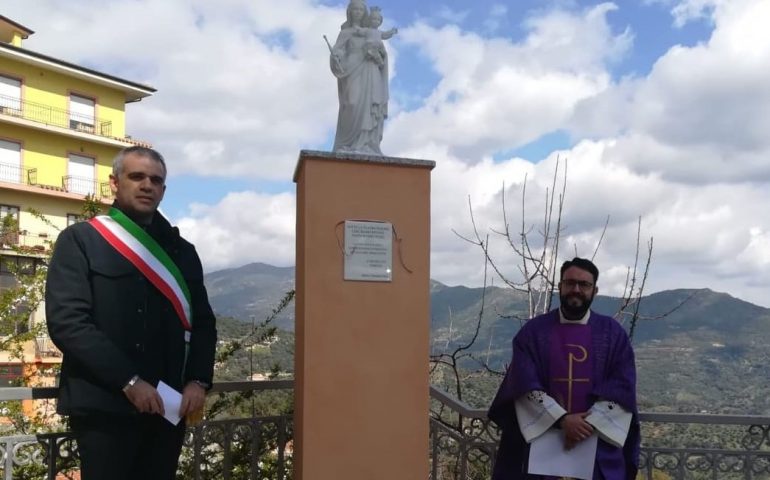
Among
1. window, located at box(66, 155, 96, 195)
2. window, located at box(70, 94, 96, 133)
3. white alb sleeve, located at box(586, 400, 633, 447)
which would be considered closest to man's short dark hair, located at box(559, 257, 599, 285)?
white alb sleeve, located at box(586, 400, 633, 447)

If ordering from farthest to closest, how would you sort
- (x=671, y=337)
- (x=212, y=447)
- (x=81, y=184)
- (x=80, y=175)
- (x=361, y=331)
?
1. (x=80, y=175)
2. (x=81, y=184)
3. (x=671, y=337)
4. (x=212, y=447)
5. (x=361, y=331)

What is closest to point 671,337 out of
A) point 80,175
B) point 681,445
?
point 681,445

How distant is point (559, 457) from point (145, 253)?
203 cm

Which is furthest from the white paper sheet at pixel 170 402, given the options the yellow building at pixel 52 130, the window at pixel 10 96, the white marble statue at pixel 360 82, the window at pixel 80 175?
the window at pixel 10 96

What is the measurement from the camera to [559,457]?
3301 millimetres

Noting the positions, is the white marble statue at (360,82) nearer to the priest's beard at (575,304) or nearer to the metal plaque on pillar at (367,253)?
the metal plaque on pillar at (367,253)

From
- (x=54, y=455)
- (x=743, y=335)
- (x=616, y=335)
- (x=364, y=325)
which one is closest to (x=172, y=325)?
(x=54, y=455)

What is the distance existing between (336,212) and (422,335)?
835mm

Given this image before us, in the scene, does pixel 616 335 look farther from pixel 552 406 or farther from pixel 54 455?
pixel 54 455

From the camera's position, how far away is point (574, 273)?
11.1ft

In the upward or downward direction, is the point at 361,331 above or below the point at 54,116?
below

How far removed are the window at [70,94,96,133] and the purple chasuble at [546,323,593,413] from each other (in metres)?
24.8

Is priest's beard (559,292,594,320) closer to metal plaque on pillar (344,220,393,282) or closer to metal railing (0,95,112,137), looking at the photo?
metal plaque on pillar (344,220,393,282)

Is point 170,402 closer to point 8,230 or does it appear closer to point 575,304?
point 575,304
